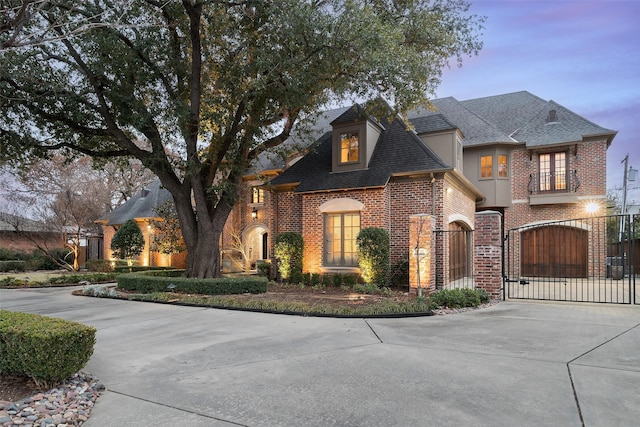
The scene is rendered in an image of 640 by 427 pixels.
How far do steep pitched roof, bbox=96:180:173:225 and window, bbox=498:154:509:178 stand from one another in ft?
57.1

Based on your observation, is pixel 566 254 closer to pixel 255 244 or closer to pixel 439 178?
pixel 439 178

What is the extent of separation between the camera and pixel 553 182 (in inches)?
661

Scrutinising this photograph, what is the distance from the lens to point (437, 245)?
1213cm

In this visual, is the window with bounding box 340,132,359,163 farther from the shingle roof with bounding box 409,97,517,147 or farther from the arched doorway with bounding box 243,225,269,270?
the arched doorway with bounding box 243,225,269,270

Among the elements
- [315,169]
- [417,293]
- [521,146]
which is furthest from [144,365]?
[521,146]

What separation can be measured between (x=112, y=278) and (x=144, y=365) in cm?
1298

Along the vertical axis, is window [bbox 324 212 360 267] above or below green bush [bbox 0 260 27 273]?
above

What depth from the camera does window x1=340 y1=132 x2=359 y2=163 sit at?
1365cm

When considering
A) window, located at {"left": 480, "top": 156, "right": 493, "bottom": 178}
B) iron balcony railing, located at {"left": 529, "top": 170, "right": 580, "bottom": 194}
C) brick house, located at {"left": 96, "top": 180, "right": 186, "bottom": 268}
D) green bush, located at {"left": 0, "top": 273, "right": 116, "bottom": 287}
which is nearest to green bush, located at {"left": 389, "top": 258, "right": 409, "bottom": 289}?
window, located at {"left": 480, "top": 156, "right": 493, "bottom": 178}

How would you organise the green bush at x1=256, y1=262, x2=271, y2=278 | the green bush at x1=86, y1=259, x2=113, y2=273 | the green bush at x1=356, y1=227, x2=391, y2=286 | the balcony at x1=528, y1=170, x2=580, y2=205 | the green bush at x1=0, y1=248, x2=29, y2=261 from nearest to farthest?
the green bush at x1=356, y1=227, x2=391, y2=286 → the green bush at x1=256, y1=262, x2=271, y2=278 → the balcony at x1=528, y1=170, x2=580, y2=205 → the green bush at x1=86, y1=259, x2=113, y2=273 → the green bush at x1=0, y1=248, x2=29, y2=261

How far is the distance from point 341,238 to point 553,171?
409 inches

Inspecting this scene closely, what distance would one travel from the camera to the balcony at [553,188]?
16.3 meters

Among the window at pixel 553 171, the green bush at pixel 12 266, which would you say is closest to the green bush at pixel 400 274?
the window at pixel 553 171

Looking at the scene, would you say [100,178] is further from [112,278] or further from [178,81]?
[178,81]
